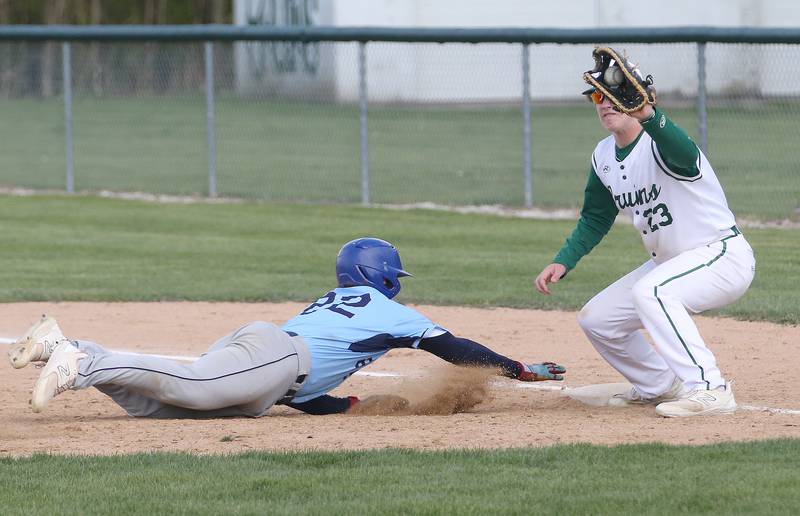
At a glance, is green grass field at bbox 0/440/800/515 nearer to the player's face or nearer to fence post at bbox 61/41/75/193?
the player's face

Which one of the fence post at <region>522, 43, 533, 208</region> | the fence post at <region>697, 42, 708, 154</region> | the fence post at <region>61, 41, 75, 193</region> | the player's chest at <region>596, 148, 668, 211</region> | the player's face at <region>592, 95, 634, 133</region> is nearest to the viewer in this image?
the player's face at <region>592, 95, 634, 133</region>

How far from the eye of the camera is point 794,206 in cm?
1570

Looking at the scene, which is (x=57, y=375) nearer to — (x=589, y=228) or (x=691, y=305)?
(x=589, y=228)

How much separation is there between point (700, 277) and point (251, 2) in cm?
3384

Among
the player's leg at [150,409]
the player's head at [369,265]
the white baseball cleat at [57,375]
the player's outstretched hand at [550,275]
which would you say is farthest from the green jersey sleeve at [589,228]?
the white baseball cleat at [57,375]

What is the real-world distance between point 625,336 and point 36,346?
2972mm

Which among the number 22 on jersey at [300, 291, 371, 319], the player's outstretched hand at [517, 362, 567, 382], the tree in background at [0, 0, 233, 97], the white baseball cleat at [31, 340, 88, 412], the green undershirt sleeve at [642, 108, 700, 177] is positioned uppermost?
the tree in background at [0, 0, 233, 97]

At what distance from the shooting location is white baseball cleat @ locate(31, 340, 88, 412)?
235 inches

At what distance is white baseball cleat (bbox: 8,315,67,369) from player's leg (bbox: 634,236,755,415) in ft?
9.17

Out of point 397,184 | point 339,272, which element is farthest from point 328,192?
point 339,272

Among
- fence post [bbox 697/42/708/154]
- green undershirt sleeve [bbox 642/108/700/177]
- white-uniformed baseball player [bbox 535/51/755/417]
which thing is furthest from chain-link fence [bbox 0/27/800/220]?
green undershirt sleeve [bbox 642/108/700/177]

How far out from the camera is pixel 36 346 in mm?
6184

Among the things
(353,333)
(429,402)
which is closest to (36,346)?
(353,333)

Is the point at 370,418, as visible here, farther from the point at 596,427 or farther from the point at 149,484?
the point at 149,484
